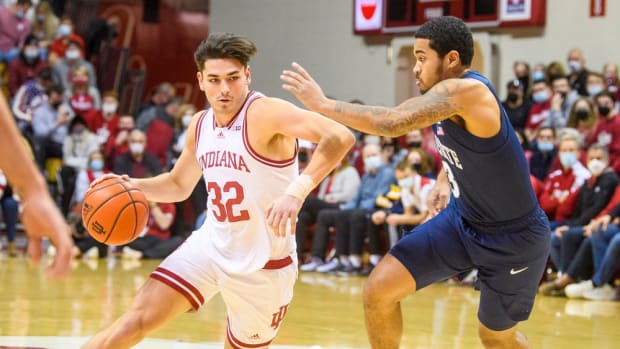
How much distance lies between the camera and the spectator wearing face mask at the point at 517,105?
12.8 m

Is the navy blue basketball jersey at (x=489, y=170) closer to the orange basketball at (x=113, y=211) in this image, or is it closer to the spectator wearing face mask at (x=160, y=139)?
the orange basketball at (x=113, y=211)

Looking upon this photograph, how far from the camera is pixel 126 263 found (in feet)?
42.1

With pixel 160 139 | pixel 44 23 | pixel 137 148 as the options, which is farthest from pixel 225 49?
pixel 44 23

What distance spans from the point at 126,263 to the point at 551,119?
18.5 ft

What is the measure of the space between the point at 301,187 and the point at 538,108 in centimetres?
892

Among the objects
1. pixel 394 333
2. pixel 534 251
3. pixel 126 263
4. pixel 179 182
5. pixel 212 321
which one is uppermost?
pixel 179 182

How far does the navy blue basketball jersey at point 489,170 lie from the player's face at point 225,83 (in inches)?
38.2

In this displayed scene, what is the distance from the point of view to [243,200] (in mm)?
4637

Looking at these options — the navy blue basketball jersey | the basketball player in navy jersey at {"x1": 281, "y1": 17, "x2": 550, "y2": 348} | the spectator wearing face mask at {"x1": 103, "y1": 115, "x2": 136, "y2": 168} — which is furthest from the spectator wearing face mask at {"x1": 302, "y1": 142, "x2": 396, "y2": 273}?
the navy blue basketball jersey

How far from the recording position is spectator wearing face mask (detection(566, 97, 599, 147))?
37.8 feet

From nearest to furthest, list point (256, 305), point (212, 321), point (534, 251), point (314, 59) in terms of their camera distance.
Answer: point (256, 305) → point (534, 251) → point (212, 321) → point (314, 59)

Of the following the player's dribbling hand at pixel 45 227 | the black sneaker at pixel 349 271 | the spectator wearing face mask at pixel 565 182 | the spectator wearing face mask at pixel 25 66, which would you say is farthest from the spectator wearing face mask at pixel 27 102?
the player's dribbling hand at pixel 45 227

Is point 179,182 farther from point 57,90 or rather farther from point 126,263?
point 57,90

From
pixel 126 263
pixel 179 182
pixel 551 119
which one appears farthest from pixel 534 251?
pixel 126 263
